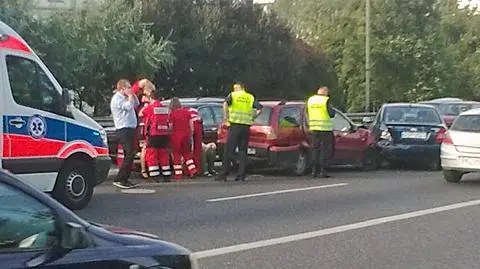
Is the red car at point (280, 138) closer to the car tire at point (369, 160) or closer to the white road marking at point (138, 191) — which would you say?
the car tire at point (369, 160)

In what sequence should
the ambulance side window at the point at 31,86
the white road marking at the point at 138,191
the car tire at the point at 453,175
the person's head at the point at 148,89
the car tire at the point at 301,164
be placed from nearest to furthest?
the ambulance side window at the point at 31,86 → the white road marking at the point at 138,191 → the person's head at the point at 148,89 → the car tire at the point at 453,175 → the car tire at the point at 301,164

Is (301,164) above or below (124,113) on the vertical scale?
below

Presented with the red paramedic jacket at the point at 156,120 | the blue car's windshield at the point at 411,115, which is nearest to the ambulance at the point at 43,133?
the red paramedic jacket at the point at 156,120

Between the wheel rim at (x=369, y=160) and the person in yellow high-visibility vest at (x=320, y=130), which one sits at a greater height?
the person in yellow high-visibility vest at (x=320, y=130)

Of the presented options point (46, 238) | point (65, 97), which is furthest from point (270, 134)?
point (46, 238)

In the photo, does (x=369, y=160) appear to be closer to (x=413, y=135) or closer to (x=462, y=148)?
(x=413, y=135)

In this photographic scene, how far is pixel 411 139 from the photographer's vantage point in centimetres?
2134

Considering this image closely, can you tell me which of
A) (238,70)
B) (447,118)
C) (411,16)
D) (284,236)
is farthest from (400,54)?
(284,236)

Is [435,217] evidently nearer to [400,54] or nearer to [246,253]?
[246,253]

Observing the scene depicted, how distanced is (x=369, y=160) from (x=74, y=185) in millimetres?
9612

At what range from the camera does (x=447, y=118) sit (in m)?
29.4

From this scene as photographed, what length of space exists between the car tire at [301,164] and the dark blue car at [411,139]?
2.89 metres

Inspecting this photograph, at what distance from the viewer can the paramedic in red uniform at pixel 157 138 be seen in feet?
55.0

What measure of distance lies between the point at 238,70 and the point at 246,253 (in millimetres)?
34888
